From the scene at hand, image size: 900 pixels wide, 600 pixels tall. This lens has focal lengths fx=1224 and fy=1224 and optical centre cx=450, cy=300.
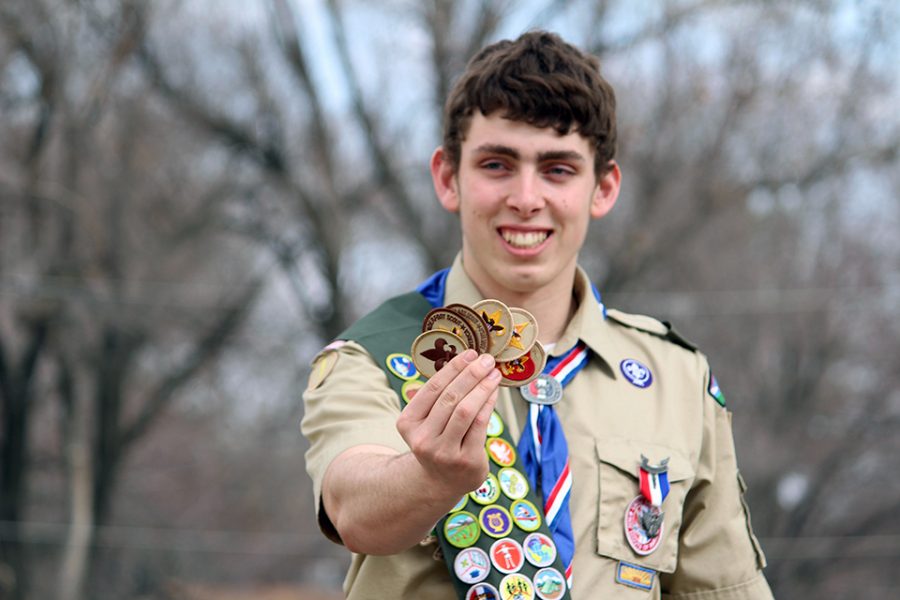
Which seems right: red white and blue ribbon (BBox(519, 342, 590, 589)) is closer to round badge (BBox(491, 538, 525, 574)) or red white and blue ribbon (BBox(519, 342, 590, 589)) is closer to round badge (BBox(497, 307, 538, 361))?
round badge (BBox(491, 538, 525, 574))

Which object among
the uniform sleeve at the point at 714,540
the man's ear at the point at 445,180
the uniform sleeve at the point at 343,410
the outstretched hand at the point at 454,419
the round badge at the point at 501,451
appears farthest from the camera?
the man's ear at the point at 445,180

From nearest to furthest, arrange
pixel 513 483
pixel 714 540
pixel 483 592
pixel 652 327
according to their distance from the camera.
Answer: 1. pixel 483 592
2. pixel 513 483
3. pixel 714 540
4. pixel 652 327

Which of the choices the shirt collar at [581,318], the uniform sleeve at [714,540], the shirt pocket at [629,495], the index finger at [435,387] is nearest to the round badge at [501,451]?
the shirt pocket at [629,495]

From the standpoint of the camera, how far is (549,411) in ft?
9.52

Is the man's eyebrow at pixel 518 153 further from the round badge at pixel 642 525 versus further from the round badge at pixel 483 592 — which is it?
the round badge at pixel 483 592

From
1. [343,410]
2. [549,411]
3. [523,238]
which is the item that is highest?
[523,238]

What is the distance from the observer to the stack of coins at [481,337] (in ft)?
7.80

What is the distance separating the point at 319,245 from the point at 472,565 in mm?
15526

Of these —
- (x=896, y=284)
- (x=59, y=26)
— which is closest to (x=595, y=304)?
(x=59, y=26)

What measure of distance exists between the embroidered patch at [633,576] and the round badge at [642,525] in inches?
1.5

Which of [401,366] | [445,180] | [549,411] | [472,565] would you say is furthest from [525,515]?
[445,180]

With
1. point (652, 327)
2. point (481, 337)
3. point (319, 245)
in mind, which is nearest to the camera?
point (481, 337)

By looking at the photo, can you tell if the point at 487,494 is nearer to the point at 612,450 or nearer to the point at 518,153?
the point at 612,450

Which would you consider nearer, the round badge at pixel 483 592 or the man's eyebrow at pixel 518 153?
the round badge at pixel 483 592
